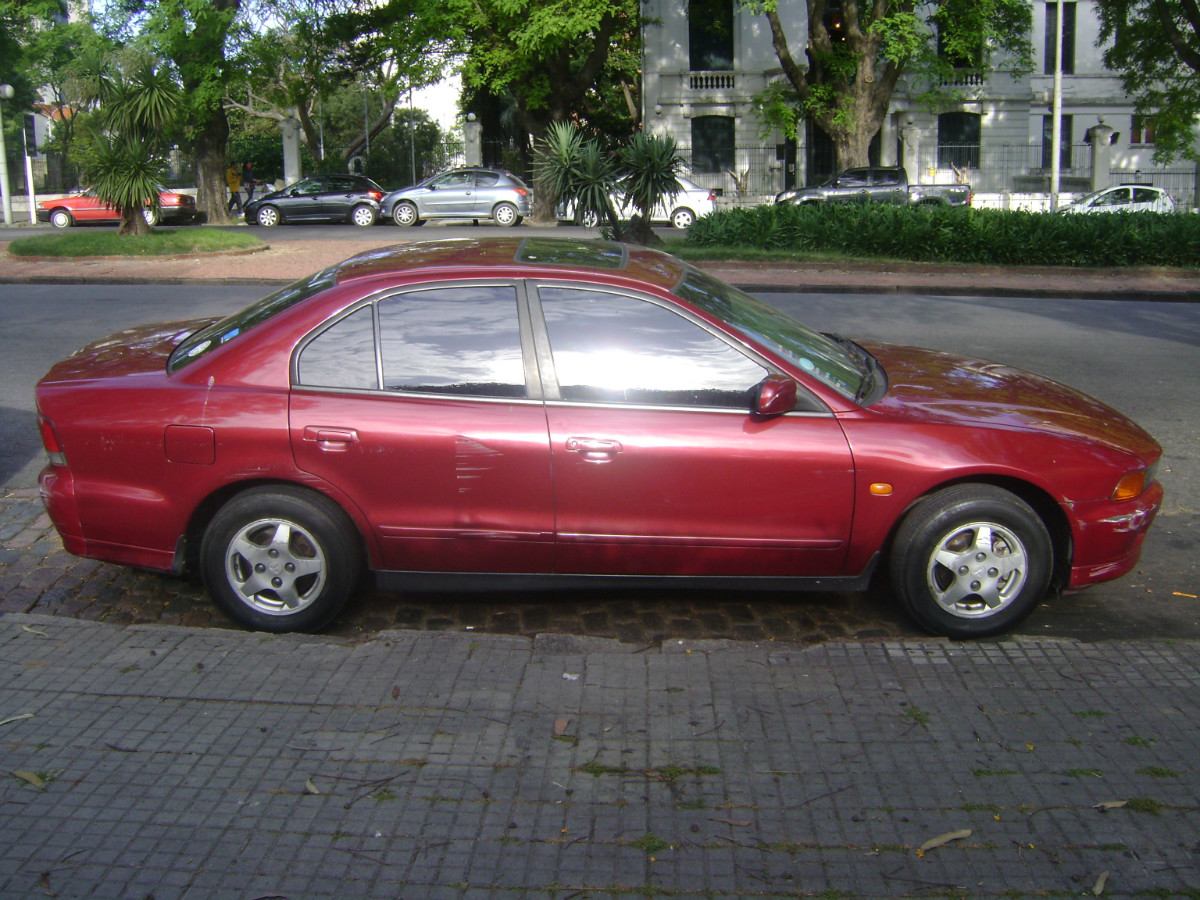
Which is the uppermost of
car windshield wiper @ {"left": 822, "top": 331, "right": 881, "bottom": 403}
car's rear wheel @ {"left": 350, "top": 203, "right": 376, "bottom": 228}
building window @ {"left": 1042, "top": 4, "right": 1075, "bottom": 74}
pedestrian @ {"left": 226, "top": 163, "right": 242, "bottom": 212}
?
building window @ {"left": 1042, "top": 4, "right": 1075, "bottom": 74}

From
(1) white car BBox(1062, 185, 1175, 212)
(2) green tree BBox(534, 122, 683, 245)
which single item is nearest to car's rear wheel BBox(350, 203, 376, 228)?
(2) green tree BBox(534, 122, 683, 245)

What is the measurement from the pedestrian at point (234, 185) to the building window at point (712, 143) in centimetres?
1606

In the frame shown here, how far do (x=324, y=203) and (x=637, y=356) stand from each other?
31303mm

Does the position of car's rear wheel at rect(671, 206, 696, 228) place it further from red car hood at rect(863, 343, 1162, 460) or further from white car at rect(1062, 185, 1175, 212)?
red car hood at rect(863, 343, 1162, 460)

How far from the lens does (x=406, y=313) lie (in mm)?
5234

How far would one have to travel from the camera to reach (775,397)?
4.92 meters

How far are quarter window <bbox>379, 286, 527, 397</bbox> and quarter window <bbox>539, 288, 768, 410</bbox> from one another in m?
0.19

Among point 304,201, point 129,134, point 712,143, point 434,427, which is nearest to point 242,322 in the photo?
point 434,427

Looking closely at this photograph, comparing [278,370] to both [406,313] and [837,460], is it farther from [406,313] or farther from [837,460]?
[837,460]

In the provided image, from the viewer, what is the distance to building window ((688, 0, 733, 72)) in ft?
148

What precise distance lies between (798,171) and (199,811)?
4294cm

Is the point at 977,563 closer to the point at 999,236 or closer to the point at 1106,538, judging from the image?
the point at 1106,538

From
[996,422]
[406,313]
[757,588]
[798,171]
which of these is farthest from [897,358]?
[798,171]

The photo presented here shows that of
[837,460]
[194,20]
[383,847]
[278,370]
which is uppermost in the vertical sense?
[194,20]
